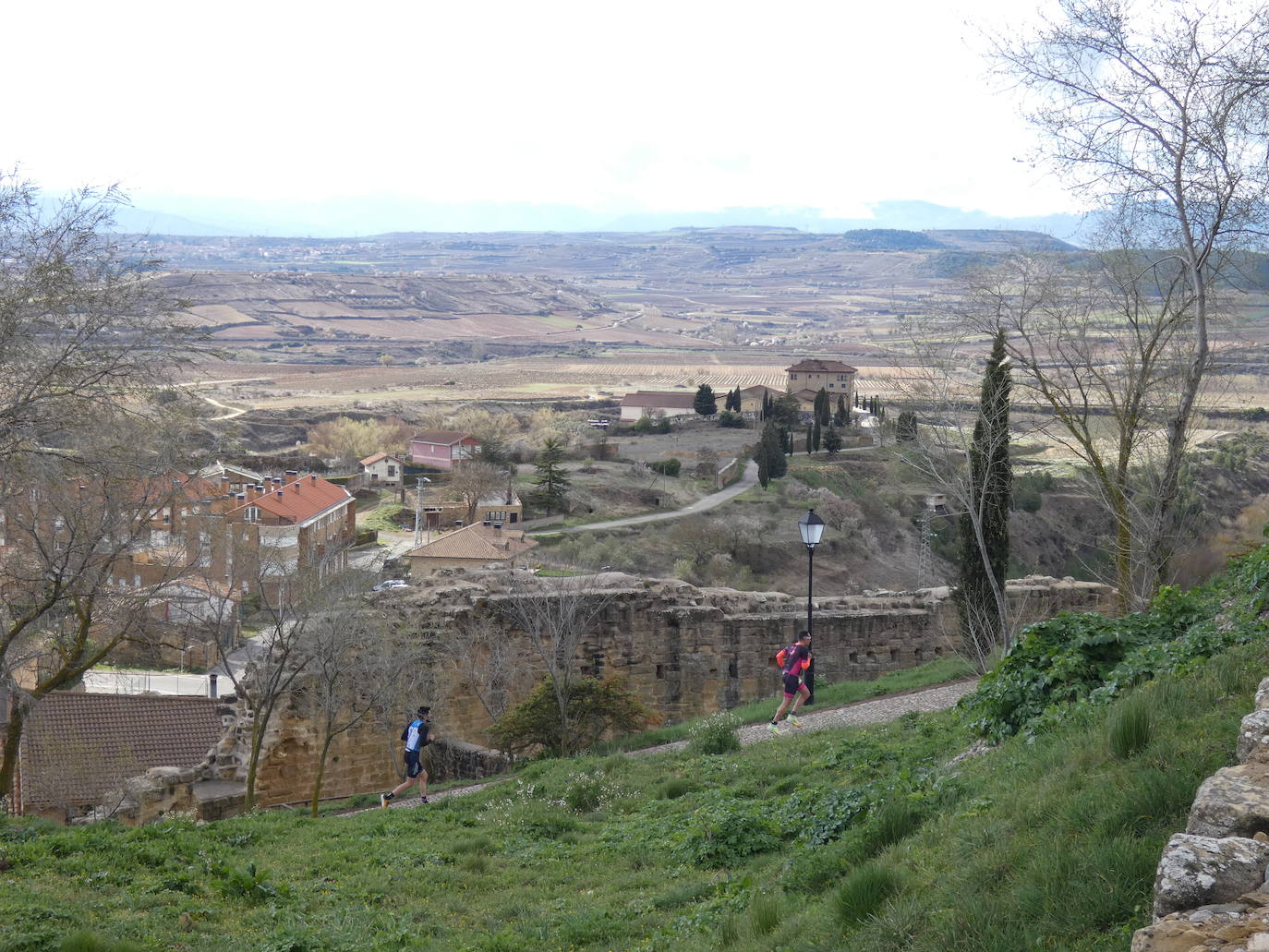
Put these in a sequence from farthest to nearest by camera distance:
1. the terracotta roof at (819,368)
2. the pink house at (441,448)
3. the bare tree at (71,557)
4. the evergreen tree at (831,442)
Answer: the terracotta roof at (819,368) < the evergreen tree at (831,442) < the pink house at (441,448) < the bare tree at (71,557)

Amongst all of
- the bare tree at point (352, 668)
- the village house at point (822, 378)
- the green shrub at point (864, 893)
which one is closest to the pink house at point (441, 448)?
the village house at point (822, 378)

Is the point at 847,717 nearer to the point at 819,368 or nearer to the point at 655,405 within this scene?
the point at 655,405

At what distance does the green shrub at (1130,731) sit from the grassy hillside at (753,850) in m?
0.01

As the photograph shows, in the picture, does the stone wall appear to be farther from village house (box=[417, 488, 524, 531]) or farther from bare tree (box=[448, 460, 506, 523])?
bare tree (box=[448, 460, 506, 523])

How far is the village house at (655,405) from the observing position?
88.8 m

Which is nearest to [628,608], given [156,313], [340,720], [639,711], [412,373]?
[639,711]

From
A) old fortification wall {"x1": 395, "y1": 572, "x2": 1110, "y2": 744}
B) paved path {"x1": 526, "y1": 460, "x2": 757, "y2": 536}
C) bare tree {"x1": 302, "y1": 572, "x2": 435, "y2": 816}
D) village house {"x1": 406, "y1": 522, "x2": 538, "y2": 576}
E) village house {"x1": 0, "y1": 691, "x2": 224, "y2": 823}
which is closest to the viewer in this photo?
bare tree {"x1": 302, "y1": 572, "x2": 435, "y2": 816}

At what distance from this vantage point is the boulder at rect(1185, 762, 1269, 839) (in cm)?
411

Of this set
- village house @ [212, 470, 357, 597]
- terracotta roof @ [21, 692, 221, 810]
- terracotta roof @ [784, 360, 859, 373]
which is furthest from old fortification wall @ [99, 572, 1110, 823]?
terracotta roof @ [784, 360, 859, 373]

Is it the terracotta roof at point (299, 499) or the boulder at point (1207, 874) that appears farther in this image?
the terracotta roof at point (299, 499)

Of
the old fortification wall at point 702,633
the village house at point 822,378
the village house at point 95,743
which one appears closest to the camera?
the old fortification wall at point 702,633

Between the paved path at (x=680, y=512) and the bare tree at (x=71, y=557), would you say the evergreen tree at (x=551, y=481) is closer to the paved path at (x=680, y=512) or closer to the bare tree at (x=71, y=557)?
the paved path at (x=680, y=512)

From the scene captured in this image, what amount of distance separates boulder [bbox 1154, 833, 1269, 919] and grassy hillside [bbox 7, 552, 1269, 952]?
343 mm

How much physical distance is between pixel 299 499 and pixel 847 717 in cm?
3578
